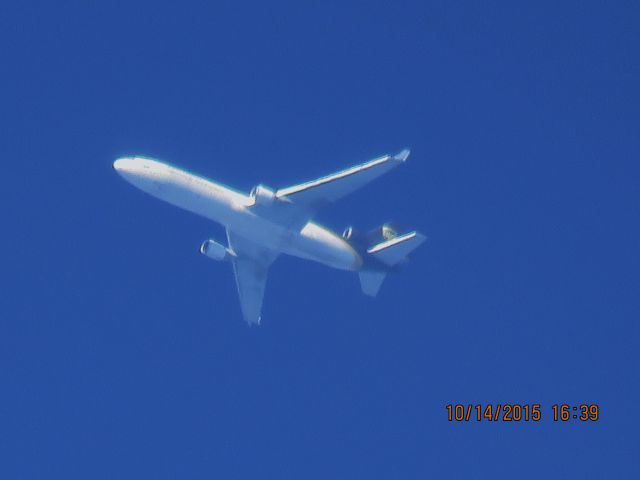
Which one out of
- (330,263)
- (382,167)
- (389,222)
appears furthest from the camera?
(389,222)

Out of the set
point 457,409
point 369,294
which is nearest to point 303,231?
point 369,294

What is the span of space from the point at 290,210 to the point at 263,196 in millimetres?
1754

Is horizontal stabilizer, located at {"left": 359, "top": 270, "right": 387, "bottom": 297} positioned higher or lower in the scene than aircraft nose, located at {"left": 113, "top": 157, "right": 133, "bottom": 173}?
lower

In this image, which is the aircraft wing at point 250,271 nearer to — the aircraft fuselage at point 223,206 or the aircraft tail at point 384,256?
the aircraft fuselage at point 223,206

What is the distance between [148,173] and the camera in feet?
187

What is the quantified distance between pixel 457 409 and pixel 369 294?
30.2 feet

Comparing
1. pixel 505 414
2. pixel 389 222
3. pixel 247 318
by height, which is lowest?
pixel 505 414

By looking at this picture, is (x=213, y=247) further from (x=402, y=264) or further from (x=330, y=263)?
(x=402, y=264)

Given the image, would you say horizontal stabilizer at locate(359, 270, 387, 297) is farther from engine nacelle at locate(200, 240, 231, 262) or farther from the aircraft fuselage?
engine nacelle at locate(200, 240, 231, 262)

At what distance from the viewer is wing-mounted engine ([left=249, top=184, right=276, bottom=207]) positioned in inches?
2235

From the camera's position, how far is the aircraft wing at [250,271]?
2502 inches

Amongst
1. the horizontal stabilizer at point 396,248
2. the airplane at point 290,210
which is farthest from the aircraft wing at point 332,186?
the horizontal stabilizer at point 396,248

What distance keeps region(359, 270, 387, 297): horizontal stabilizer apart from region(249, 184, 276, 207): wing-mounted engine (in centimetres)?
746

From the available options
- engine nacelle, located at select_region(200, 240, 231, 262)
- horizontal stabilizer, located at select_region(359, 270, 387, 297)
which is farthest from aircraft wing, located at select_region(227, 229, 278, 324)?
horizontal stabilizer, located at select_region(359, 270, 387, 297)
